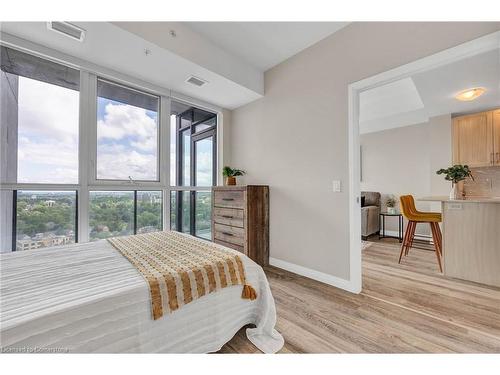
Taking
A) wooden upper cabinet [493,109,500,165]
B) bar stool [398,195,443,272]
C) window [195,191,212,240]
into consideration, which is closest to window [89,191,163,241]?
window [195,191,212,240]

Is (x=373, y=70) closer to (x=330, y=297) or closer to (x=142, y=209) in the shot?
(x=330, y=297)

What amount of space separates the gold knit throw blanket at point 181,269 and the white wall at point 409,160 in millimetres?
4580

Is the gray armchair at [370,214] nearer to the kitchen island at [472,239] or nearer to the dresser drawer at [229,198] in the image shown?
the kitchen island at [472,239]

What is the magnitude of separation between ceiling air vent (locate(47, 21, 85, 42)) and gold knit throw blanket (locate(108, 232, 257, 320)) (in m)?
1.84

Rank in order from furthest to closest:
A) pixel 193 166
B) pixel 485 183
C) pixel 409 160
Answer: pixel 409 160 → pixel 485 183 → pixel 193 166

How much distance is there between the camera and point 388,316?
1.73 metres

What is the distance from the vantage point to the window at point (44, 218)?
2.05 metres

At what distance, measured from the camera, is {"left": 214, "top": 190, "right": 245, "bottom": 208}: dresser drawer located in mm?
2869

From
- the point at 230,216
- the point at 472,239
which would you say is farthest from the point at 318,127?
the point at 472,239

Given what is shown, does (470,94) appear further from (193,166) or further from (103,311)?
(103,311)

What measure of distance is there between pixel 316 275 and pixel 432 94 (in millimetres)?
3248

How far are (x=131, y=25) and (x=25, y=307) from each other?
7.10 ft
